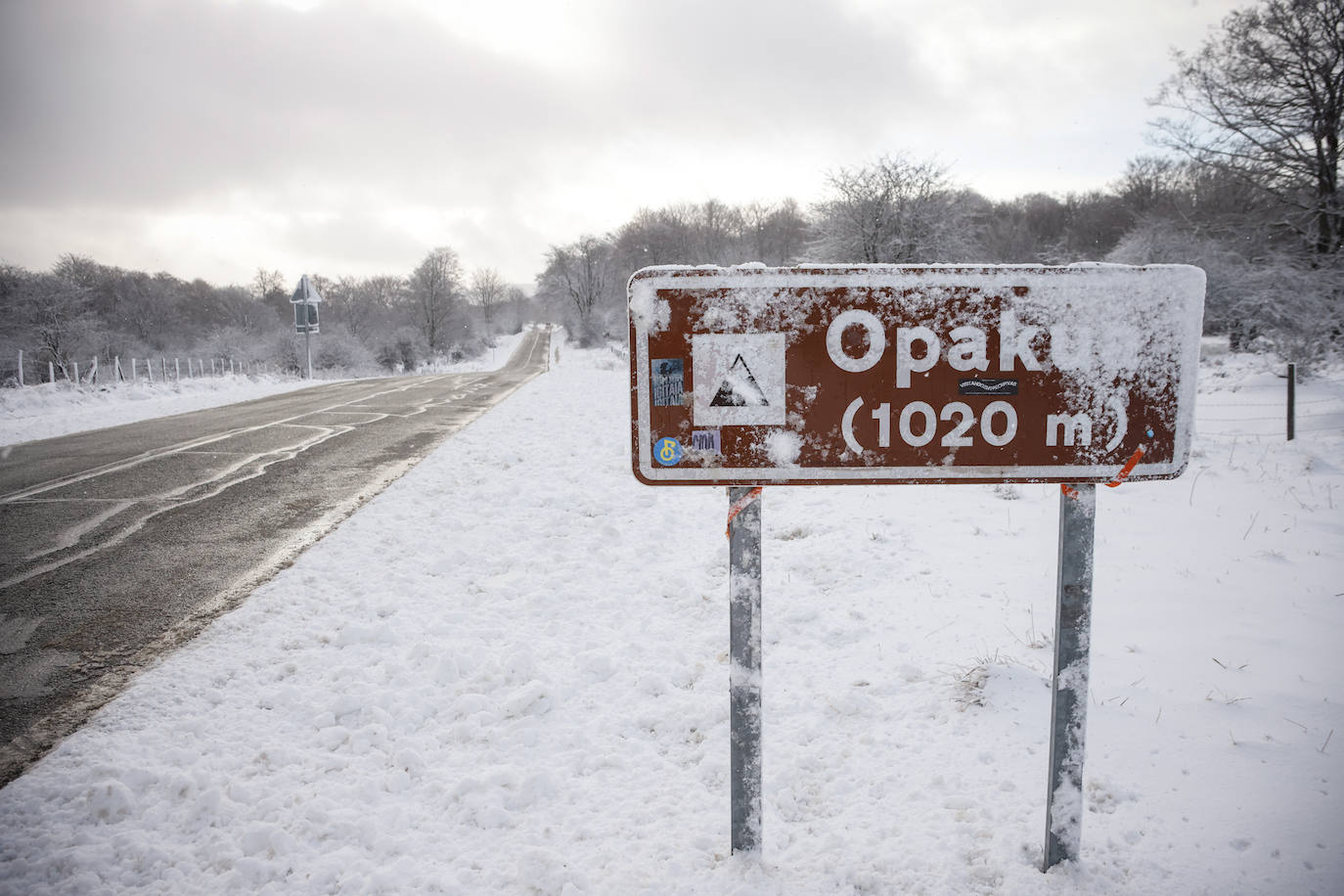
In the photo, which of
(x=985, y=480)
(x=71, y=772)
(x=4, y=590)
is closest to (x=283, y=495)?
(x=4, y=590)

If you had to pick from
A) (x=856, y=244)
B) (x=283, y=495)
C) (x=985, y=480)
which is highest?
(x=856, y=244)

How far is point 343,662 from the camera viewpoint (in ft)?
10.6

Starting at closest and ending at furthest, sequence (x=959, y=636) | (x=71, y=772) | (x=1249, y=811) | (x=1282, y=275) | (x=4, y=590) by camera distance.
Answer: (x=1249, y=811), (x=71, y=772), (x=959, y=636), (x=4, y=590), (x=1282, y=275)

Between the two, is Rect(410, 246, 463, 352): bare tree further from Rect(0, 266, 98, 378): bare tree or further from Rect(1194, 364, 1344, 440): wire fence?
Rect(1194, 364, 1344, 440): wire fence

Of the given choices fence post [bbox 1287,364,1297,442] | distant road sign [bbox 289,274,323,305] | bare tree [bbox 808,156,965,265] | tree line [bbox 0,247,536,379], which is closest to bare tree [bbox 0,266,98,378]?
tree line [bbox 0,247,536,379]

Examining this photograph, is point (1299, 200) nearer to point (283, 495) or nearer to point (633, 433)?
point (633, 433)

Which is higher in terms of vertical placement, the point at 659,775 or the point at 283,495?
the point at 283,495

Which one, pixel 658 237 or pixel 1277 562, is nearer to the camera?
pixel 1277 562

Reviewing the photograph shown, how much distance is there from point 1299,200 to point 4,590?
19.3 meters

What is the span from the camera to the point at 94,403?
50.5 feet

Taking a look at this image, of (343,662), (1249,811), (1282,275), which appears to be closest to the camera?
(1249,811)

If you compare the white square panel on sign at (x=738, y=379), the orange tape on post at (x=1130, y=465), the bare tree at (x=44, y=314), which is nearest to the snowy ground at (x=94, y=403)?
the white square panel on sign at (x=738, y=379)

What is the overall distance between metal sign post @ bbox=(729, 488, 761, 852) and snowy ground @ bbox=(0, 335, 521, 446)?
1332 centimetres

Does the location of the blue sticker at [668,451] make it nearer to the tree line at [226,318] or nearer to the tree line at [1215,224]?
the tree line at [1215,224]
